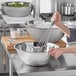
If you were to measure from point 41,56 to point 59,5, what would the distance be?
188 cm

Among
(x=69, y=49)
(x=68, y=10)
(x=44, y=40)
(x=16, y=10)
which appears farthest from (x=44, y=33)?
(x=68, y=10)

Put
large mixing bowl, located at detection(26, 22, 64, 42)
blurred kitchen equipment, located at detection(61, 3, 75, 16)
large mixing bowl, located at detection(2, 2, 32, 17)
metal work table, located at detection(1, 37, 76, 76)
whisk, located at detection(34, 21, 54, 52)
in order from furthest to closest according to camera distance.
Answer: blurred kitchen equipment, located at detection(61, 3, 75, 16)
large mixing bowl, located at detection(2, 2, 32, 17)
large mixing bowl, located at detection(26, 22, 64, 42)
whisk, located at detection(34, 21, 54, 52)
metal work table, located at detection(1, 37, 76, 76)

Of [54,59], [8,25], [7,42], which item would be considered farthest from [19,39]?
[8,25]

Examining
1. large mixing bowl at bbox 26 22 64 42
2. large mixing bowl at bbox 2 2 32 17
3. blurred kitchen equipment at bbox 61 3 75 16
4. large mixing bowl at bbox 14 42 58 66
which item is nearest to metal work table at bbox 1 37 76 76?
large mixing bowl at bbox 14 42 58 66

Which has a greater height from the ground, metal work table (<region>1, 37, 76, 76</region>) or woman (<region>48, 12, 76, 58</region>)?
woman (<region>48, 12, 76, 58</region>)

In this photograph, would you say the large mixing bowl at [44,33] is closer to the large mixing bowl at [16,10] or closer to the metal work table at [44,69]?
the metal work table at [44,69]

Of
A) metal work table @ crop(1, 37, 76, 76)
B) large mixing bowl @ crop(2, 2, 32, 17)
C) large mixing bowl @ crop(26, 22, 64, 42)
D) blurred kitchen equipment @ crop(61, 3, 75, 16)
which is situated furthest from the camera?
blurred kitchen equipment @ crop(61, 3, 75, 16)

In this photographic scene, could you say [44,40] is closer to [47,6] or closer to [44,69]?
[44,69]

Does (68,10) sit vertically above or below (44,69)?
above

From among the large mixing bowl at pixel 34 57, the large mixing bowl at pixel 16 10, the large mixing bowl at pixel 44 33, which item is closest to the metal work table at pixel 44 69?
the large mixing bowl at pixel 34 57

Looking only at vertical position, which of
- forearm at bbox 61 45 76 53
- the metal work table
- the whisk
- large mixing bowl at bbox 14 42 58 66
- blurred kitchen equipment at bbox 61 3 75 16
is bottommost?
the metal work table

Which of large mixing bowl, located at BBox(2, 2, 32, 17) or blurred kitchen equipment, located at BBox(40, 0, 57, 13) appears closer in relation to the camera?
large mixing bowl, located at BBox(2, 2, 32, 17)

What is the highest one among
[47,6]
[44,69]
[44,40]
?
[47,6]

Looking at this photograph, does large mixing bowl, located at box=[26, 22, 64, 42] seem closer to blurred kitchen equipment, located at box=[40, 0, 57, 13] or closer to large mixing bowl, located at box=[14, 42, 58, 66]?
large mixing bowl, located at box=[14, 42, 58, 66]
